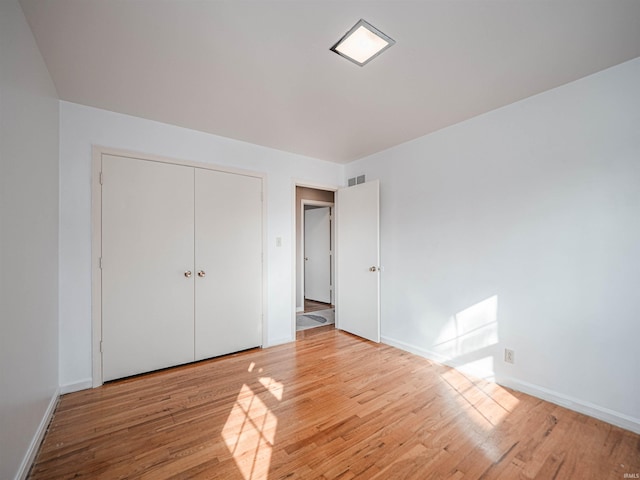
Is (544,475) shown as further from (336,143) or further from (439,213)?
(336,143)

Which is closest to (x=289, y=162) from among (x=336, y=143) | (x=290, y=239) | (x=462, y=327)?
(x=336, y=143)

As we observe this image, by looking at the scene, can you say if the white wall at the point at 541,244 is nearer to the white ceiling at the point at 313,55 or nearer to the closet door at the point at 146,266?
the white ceiling at the point at 313,55

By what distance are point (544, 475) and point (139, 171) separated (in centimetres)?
378

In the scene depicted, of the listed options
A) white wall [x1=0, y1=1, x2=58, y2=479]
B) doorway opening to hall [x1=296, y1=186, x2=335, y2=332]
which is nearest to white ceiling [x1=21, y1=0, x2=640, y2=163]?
white wall [x1=0, y1=1, x2=58, y2=479]

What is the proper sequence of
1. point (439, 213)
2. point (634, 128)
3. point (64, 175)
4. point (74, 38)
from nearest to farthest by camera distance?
point (74, 38) < point (634, 128) < point (64, 175) < point (439, 213)

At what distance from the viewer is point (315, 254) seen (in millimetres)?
6531

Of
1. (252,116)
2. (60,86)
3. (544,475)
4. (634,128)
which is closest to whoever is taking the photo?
(544,475)

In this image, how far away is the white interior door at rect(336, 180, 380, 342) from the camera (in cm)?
367

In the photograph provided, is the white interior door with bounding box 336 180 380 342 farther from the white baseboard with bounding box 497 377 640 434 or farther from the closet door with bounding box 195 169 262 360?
the white baseboard with bounding box 497 377 640 434

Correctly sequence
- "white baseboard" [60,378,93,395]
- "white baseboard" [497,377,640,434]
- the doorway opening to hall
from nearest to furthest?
"white baseboard" [497,377,640,434] < "white baseboard" [60,378,93,395] < the doorway opening to hall

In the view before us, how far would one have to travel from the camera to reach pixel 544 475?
154cm

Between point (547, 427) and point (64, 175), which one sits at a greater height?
point (64, 175)

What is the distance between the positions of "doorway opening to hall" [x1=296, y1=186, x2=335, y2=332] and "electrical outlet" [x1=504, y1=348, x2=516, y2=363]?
2.85m

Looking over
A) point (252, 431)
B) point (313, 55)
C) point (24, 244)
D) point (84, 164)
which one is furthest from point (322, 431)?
point (84, 164)
